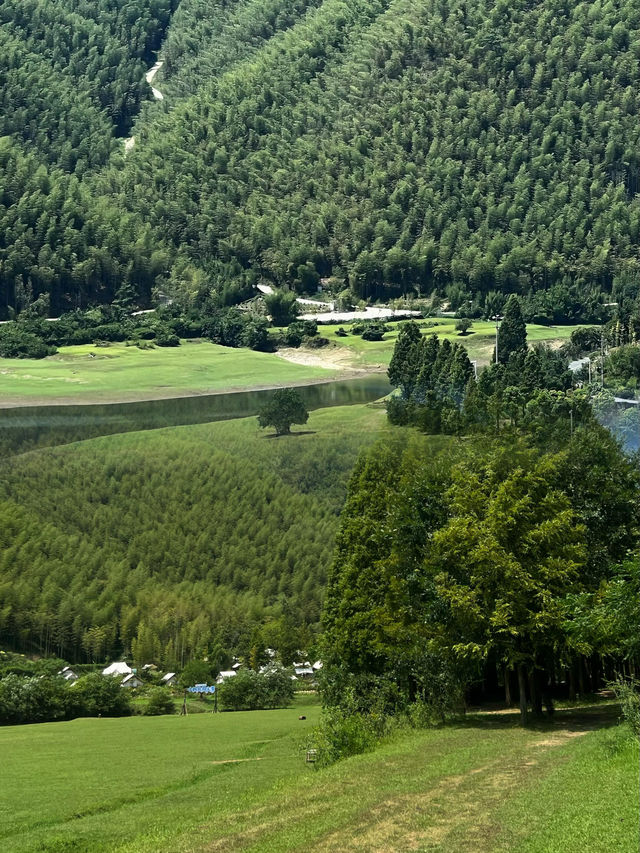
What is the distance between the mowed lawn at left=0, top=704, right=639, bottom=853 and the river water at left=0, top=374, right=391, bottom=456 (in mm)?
125376

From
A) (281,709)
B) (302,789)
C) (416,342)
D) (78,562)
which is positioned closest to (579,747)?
(302,789)

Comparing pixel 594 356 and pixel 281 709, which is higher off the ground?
pixel 594 356

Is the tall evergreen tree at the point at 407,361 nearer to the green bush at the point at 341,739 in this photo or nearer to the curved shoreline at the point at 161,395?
the curved shoreline at the point at 161,395

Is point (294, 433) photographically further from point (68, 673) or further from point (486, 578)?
point (486, 578)

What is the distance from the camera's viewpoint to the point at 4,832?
28531mm

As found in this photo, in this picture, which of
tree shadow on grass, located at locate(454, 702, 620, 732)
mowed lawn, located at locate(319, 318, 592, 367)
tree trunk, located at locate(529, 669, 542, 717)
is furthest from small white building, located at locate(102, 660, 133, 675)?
mowed lawn, located at locate(319, 318, 592, 367)

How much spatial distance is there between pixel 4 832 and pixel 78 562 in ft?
347

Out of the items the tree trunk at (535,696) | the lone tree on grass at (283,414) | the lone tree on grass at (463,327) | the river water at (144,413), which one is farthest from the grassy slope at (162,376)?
the tree trunk at (535,696)

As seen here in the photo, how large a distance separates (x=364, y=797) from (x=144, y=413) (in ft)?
511

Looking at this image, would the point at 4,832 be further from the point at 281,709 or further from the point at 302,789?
the point at 281,709

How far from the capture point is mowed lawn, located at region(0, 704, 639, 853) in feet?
68.2

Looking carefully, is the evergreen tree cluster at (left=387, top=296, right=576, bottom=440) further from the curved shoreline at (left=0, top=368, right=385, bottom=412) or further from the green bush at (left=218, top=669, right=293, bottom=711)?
the curved shoreline at (left=0, top=368, right=385, bottom=412)

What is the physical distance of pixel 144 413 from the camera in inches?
7028

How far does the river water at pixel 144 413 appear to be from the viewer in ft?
549
